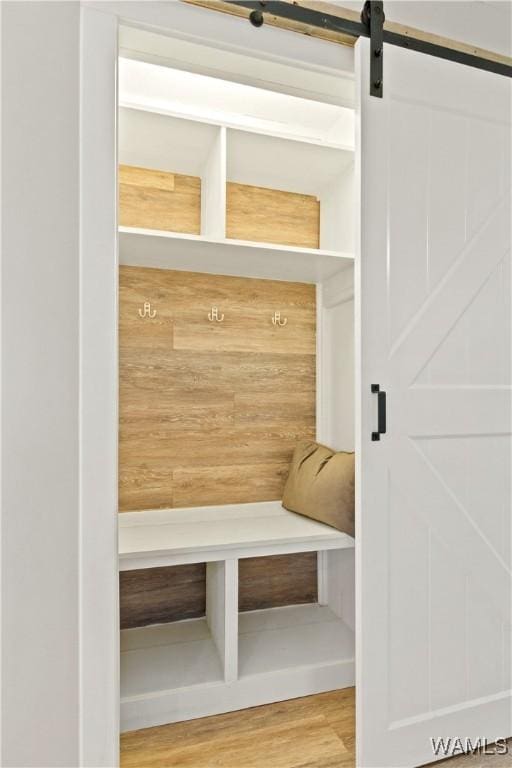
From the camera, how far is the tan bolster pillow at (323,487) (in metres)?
1.99

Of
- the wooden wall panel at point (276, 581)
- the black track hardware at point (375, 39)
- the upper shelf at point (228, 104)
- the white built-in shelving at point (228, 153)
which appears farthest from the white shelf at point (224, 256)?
the wooden wall panel at point (276, 581)

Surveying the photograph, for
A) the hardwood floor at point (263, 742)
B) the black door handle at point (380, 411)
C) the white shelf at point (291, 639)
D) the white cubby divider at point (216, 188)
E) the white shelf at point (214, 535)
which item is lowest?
the hardwood floor at point (263, 742)

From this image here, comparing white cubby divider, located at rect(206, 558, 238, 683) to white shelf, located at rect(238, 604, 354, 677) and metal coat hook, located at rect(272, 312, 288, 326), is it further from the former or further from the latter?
metal coat hook, located at rect(272, 312, 288, 326)

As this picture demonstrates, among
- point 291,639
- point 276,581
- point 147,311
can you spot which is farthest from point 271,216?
point 291,639

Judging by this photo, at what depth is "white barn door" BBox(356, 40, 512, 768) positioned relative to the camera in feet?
4.94

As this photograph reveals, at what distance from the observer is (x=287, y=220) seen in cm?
249

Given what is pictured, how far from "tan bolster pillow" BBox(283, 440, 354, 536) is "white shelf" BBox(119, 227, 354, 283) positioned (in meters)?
0.81

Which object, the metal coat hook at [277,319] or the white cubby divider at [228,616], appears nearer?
the white cubby divider at [228,616]

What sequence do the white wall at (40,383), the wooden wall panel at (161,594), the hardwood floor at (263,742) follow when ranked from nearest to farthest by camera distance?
the white wall at (40,383) → the hardwood floor at (263,742) → the wooden wall panel at (161,594)

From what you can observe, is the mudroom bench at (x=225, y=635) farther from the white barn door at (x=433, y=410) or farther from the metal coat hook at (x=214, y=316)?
the metal coat hook at (x=214, y=316)

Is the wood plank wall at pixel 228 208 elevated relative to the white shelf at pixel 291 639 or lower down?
elevated

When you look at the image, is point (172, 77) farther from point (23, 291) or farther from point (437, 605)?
point (437, 605)

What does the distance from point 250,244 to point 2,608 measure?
→ 142cm

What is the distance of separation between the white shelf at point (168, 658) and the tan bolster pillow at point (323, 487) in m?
0.66
